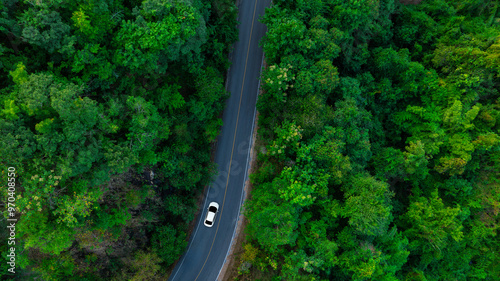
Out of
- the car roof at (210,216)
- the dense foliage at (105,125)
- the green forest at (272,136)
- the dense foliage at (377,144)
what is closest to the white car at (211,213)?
the car roof at (210,216)

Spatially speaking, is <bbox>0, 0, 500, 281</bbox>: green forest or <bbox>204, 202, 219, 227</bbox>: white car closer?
<bbox>0, 0, 500, 281</bbox>: green forest

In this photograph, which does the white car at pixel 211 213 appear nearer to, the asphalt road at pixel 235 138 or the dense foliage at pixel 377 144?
the asphalt road at pixel 235 138

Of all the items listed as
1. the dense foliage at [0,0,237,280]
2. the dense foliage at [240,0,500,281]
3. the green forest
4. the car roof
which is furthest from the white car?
the dense foliage at [240,0,500,281]

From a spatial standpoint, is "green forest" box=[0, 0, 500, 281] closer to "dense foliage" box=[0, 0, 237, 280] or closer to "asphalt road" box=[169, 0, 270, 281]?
"dense foliage" box=[0, 0, 237, 280]

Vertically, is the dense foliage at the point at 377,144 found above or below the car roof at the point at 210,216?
above

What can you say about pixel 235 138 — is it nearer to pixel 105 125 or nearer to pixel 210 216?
pixel 210 216
